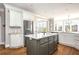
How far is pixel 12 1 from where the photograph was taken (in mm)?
1615

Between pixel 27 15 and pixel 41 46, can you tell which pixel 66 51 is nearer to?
pixel 41 46

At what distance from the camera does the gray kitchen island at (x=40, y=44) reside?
1688 mm

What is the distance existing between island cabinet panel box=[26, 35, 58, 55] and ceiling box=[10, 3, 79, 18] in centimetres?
48

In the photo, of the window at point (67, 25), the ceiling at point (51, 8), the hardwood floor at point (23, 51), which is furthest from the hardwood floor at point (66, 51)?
the ceiling at point (51, 8)

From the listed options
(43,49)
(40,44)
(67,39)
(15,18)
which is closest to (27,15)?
(15,18)

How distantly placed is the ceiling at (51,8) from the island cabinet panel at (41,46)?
18.9 inches

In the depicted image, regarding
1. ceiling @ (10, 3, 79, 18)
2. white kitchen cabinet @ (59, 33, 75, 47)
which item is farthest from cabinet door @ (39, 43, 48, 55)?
ceiling @ (10, 3, 79, 18)

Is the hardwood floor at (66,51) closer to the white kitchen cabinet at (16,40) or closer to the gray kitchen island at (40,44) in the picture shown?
the gray kitchen island at (40,44)

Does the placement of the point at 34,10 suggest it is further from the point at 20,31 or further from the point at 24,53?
the point at 24,53

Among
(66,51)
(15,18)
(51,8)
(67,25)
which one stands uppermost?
(51,8)

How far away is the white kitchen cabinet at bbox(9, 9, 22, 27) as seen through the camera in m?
1.58

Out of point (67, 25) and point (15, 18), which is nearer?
point (15, 18)

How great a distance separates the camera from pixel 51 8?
166cm

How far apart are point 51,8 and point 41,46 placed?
740 mm
